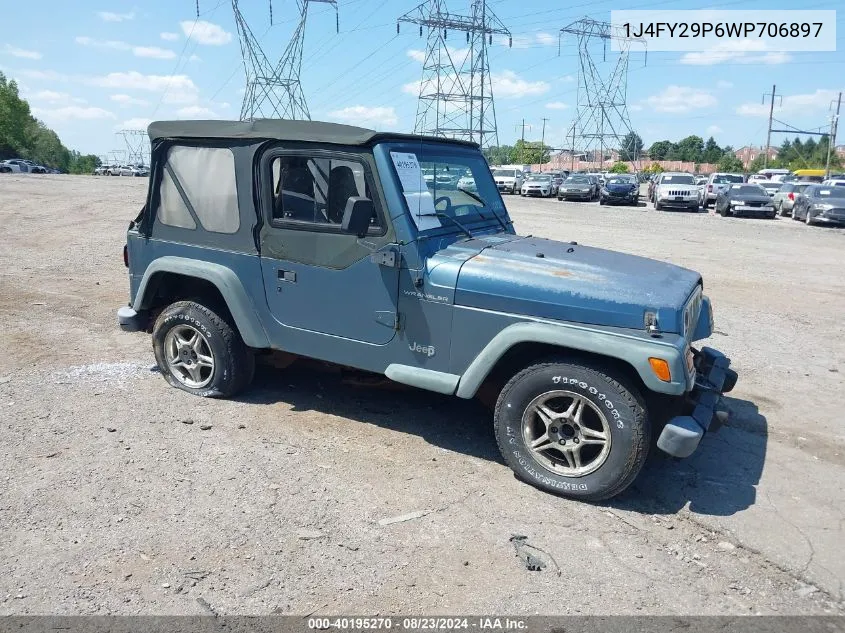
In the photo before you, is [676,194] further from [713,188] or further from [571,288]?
[571,288]

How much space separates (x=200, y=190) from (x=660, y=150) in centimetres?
11159

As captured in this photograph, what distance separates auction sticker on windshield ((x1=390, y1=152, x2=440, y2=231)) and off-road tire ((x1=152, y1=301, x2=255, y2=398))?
1.76m

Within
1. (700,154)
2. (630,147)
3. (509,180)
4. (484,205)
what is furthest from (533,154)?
(484,205)

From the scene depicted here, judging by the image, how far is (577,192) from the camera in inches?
1296

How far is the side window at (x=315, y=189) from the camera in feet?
14.4

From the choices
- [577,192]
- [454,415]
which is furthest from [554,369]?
[577,192]

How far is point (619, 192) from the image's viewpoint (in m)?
30.8

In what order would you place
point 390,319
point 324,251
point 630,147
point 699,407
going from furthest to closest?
point 630,147, point 324,251, point 390,319, point 699,407

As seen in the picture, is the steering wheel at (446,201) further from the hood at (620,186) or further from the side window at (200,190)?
the hood at (620,186)

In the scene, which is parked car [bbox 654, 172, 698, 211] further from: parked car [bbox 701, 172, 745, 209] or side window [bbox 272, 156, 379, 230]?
side window [bbox 272, 156, 379, 230]

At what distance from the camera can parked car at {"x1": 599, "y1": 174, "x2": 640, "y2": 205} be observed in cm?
3084

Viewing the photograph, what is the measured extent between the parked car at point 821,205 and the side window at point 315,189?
72.7 feet

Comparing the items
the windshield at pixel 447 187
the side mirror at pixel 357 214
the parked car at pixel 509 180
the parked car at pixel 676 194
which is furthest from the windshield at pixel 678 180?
the side mirror at pixel 357 214

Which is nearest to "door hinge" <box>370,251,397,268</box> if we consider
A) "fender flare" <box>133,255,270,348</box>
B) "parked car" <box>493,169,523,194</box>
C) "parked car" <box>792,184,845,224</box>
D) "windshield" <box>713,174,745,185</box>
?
"fender flare" <box>133,255,270,348</box>
